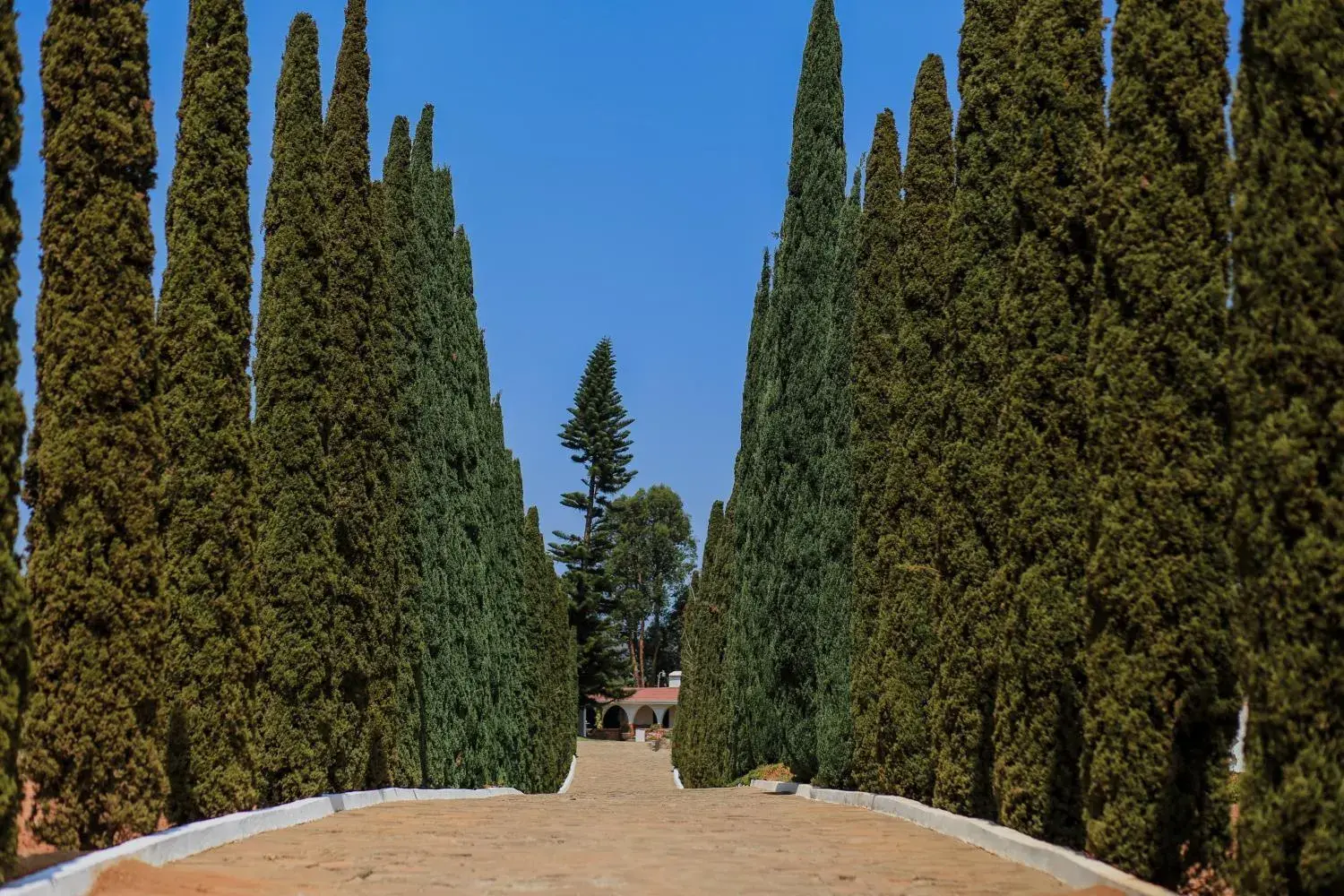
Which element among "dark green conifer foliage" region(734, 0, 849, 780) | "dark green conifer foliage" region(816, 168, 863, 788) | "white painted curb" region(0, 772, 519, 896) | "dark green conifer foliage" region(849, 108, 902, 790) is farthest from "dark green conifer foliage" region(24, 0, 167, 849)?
"dark green conifer foliage" region(734, 0, 849, 780)

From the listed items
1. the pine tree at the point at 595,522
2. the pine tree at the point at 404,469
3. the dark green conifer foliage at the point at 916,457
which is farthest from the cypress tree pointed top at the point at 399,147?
the pine tree at the point at 595,522

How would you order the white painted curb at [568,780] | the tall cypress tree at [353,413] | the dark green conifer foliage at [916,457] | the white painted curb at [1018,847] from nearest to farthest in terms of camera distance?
the white painted curb at [1018,847] → the dark green conifer foliage at [916,457] → the tall cypress tree at [353,413] → the white painted curb at [568,780]

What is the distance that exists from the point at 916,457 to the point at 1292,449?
943 centimetres

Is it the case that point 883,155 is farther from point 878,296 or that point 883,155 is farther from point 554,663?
point 554,663

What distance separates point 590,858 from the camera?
28.2 ft

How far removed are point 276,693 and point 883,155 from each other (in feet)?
36.0

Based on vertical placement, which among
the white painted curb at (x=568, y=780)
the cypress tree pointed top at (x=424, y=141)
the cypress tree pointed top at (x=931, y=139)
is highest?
the cypress tree pointed top at (x=424, y=141)

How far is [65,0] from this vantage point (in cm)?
825

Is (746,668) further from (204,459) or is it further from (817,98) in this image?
(204,459)

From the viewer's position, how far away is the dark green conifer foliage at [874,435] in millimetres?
14727

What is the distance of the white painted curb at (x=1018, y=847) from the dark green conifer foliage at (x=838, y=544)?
236 cm

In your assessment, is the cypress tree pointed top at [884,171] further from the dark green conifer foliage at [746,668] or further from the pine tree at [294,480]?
the pine tree at [294,480]

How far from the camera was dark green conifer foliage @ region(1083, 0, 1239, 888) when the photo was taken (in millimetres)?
7051

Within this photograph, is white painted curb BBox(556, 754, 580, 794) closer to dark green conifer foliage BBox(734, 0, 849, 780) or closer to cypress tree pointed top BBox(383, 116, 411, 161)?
dark green conifer foliage BBox(734, 0, 849, 780)
